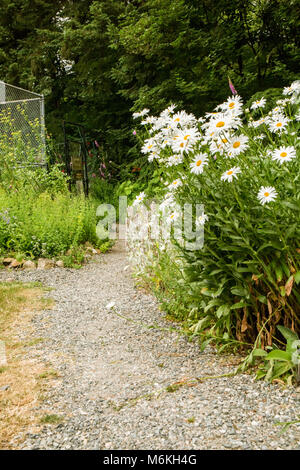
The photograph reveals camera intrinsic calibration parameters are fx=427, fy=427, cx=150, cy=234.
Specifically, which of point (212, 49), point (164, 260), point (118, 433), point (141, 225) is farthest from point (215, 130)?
point (212, 49)

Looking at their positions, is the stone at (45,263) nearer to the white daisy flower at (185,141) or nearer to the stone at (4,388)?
the stone at (4,388)

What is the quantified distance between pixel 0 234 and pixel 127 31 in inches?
159

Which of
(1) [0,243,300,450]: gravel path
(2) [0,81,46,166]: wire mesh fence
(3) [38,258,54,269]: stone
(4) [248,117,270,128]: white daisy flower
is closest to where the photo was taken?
(1) [0,243,300,450]: gravel path

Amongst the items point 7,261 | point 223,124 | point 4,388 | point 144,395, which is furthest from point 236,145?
point 7,261

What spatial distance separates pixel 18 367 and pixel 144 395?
2.74ft

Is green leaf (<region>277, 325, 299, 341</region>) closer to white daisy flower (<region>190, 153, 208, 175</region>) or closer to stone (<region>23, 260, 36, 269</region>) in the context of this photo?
white daisy flower (<region>190, 153, 208, 175</region>)

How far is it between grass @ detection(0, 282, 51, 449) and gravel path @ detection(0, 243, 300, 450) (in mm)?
71

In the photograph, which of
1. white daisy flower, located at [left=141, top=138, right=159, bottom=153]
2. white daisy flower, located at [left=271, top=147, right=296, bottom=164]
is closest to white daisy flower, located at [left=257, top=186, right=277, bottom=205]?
white daisy flower, located at [left=271, top=147, right=296, bottom=164]

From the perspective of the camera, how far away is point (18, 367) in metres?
2.48

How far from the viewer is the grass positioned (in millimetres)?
1883

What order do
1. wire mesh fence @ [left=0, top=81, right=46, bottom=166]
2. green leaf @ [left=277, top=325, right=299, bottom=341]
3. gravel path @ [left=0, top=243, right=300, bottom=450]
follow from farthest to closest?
wire mesh fence @ [left=0, top=81, right=46, bottom=166]
green leaf @ [left=277, top=325, right=299, bottom=341]
gravel path @ [left=0, top=243, right=300, bottom=450]

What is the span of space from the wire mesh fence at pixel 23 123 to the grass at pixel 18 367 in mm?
4560

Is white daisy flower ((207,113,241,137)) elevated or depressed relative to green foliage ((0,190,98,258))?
elevated

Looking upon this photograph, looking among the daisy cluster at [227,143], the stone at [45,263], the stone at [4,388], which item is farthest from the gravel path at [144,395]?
the stone at [45,263]
